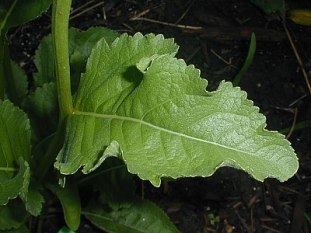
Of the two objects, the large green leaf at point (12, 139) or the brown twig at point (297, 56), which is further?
the brown twig at point (297, 56)

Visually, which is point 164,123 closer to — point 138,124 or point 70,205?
point 138,124

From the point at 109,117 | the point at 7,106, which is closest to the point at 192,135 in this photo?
the point at 109,117

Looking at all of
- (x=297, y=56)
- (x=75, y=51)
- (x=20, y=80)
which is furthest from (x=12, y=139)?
(x=297, y=56)

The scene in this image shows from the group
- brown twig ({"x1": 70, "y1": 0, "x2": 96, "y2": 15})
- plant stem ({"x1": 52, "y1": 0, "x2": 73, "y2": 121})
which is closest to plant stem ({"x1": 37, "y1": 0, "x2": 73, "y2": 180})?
plant stem ({"x1": 52, "y1": 0, "x2": 73, "y2": 121})

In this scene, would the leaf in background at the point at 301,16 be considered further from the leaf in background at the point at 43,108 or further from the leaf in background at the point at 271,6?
the leaf in background at the point at 43,108

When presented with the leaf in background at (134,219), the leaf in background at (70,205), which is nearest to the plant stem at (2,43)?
the leaf in background at (70,205)
